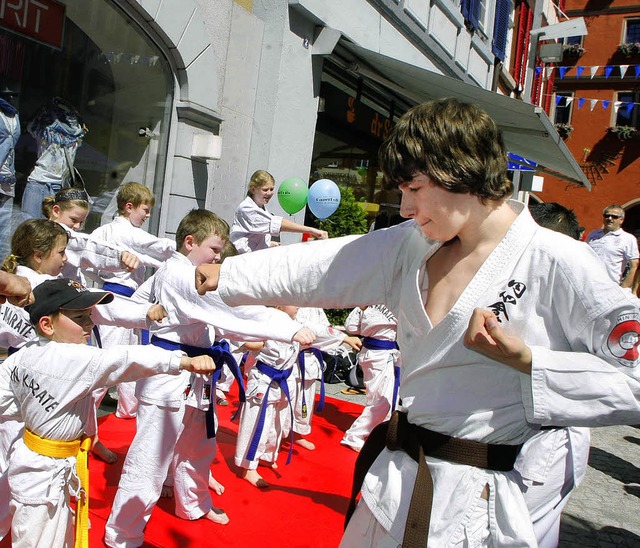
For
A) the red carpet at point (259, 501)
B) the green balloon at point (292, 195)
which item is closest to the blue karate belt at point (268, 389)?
the red carpet at point (259, 501)

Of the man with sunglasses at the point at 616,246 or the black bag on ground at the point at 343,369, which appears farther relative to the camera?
the man with sunglasses at the point at 616,246

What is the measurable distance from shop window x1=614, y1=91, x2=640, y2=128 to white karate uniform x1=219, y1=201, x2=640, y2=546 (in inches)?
1018

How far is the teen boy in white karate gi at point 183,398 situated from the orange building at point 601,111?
2342 centimetres

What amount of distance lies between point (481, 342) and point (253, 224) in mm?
5137

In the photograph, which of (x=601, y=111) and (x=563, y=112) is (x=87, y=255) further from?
(x=563, y=112)

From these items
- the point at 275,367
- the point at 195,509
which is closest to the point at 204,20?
the point at 275,367

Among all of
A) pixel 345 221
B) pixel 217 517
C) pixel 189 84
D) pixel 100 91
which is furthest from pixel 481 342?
pixel 345 221

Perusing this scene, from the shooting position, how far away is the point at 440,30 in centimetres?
1318

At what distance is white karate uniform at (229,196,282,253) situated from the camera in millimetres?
6551

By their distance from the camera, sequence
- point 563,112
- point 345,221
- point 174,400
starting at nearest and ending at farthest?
point 174,400, point 345,221, point 563,112

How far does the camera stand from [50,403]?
264 cm

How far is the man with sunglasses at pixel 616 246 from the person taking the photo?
32.1ft

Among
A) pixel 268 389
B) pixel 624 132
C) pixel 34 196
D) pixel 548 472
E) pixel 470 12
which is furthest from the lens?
pixel 624 132

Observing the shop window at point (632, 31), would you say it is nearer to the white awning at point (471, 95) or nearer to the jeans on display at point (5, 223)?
the white awning at point (471, 95)
